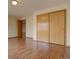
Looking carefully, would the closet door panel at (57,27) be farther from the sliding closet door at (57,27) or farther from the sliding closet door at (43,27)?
the sliding closet door at (43,27)

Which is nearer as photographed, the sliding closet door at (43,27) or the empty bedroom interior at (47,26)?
the empty bedroom interior at (47,26)

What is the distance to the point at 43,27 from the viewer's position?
7145 mm

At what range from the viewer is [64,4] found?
17.7ft

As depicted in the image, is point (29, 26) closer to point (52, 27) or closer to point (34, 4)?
point (52, 27)

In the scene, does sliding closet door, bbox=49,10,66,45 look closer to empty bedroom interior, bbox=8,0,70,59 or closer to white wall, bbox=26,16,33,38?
empty bedroom interior, bbox=8,0,70,59

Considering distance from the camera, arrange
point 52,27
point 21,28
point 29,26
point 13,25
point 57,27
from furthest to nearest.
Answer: point 21,28 < point 13,25 < point 29,26 < point 52,27 < point 57,27

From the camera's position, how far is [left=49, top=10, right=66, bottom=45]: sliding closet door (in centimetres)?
561

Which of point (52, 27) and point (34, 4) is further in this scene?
point (52, 27)

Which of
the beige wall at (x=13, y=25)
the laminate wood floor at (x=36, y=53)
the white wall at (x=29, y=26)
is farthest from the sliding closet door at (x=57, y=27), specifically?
the beige wall at (x=13, y=25)

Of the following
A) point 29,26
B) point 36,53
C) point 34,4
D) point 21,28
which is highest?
point 34,4

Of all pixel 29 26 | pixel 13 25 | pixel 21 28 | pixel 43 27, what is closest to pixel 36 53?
pixel 43 27

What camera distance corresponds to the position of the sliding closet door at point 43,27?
6.81 meters
